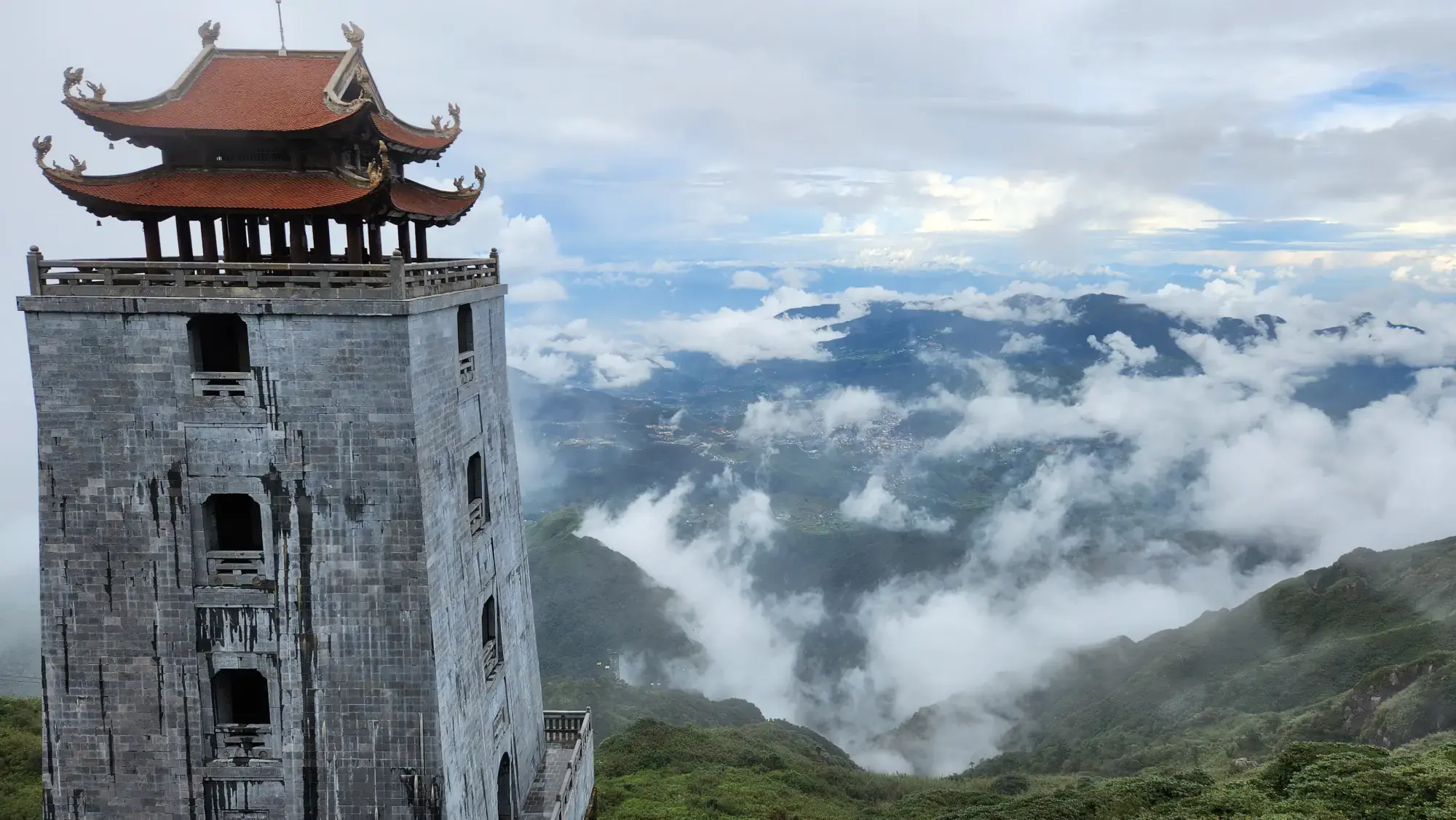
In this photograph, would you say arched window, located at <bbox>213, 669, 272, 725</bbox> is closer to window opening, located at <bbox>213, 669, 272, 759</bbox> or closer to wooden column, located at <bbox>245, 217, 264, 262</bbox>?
window opening, located at <bbox>213, 669, 272, 759</bbox>

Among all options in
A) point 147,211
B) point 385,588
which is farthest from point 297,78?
point 385,588

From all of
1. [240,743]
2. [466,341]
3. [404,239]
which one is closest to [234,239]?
[404,239]

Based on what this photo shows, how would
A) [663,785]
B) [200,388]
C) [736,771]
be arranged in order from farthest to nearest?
[736,771] < [663,785] < [200,388]

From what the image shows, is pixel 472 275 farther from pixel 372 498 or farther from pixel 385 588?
pixel 385 588

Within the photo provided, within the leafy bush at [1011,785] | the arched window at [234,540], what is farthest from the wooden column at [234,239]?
the leafy bush at [1011,785]

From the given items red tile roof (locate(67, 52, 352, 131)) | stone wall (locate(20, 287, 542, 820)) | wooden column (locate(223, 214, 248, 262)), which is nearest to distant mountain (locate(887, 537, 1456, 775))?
stone wall (locate(20, 287, 542, 820))

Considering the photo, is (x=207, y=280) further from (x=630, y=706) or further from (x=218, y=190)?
(x=630, y=706)

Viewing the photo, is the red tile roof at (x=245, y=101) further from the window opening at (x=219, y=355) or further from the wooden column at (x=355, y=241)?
the window opening at (x=219, y=355)
